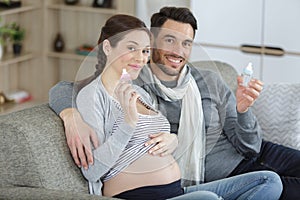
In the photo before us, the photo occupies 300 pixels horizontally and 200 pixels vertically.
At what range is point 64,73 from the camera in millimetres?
5070

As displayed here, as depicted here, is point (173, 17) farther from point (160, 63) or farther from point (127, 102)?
point (127, 102)

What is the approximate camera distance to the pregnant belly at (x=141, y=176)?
7.34ft

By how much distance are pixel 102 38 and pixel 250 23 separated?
2004 millimetres

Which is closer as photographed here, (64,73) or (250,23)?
(250,23)

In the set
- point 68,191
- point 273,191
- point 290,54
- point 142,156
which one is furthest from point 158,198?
point 290,54

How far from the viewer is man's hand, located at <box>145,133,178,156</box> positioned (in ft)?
7.41

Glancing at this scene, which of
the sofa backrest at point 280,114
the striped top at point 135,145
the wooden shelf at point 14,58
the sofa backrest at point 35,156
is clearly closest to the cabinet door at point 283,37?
the sofa backrest at point 280,114

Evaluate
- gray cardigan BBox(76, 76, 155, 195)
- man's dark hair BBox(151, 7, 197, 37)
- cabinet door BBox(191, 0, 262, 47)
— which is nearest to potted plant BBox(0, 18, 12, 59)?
cabinet door BBox(191, 0, 262, 47)

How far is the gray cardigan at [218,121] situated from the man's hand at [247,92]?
5 cm

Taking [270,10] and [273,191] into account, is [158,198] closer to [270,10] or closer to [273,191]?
[273,191]

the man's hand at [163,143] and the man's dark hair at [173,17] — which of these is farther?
the man's dark hair at [173,17]

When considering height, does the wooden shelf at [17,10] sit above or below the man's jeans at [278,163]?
above

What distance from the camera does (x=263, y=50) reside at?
4164 mm

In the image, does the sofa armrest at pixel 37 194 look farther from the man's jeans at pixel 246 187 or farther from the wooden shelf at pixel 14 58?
the wooden shelf at pixel 14 58
